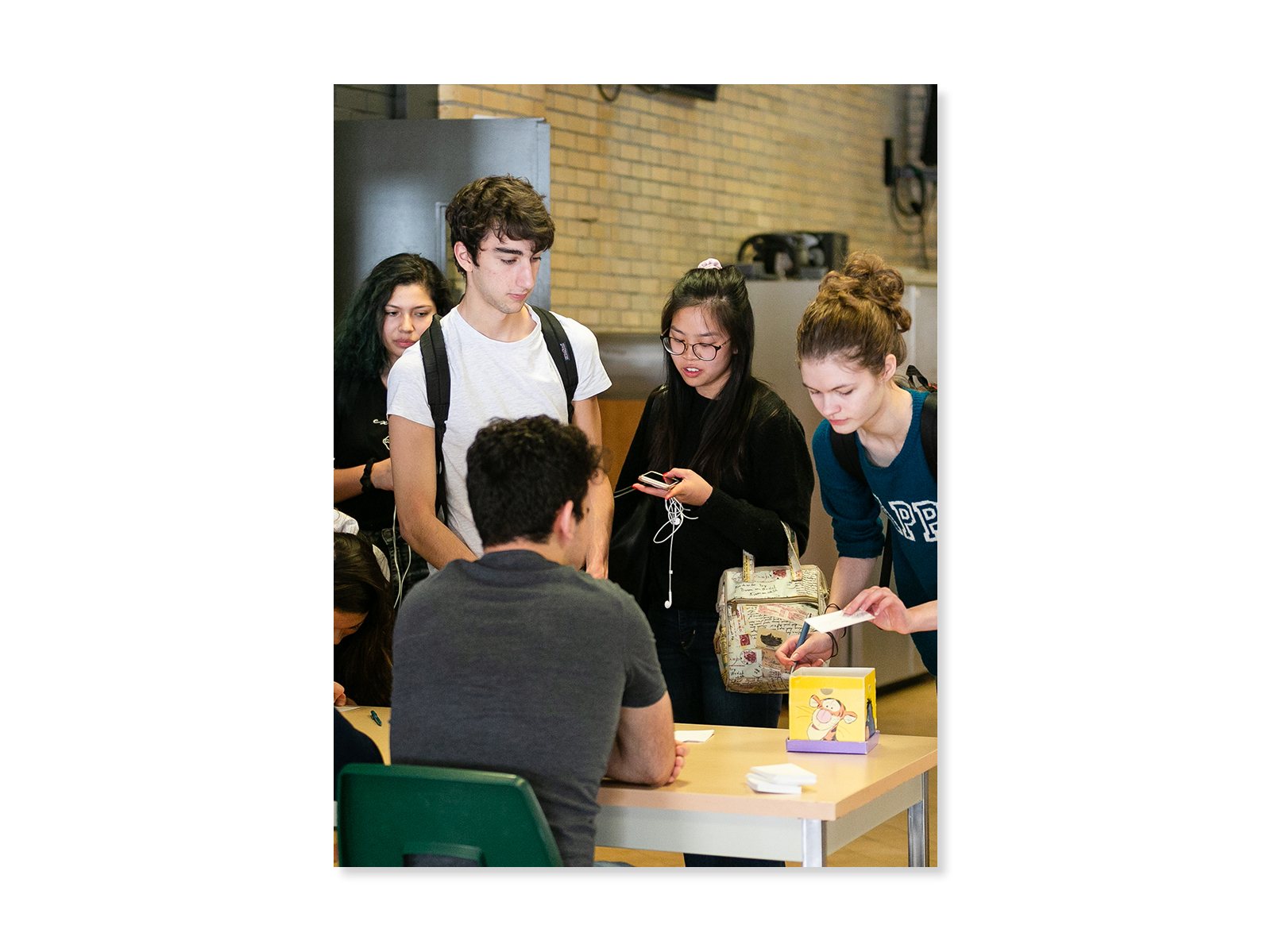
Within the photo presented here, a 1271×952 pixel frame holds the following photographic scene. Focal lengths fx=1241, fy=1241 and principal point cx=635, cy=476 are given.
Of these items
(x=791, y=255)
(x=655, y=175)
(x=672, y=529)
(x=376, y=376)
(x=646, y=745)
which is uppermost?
(x=655, y=175)

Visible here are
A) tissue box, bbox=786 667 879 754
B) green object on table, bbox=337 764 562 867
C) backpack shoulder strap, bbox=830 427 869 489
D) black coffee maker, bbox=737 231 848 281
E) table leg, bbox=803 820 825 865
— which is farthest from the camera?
black coffee maker, bbox=737 231 848 281

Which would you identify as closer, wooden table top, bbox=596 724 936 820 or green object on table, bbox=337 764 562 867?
green object on table, bbox=337 764 562 867

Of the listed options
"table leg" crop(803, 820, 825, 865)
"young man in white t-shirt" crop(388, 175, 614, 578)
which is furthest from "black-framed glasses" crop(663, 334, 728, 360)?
"table leg" crop(803, 820, 825, 865)

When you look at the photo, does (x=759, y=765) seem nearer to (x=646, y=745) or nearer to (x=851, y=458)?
(x=646, y=745)

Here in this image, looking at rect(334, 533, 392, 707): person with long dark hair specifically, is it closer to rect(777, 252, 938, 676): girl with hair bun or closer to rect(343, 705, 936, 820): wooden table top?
rect(343, 705, 936, 820): wooden table top

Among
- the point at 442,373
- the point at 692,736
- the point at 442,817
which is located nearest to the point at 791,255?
the point at 442,373

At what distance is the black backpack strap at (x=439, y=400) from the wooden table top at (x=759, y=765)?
474 millimetres

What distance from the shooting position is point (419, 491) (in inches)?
102

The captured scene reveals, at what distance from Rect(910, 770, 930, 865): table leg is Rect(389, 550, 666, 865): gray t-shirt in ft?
2.18

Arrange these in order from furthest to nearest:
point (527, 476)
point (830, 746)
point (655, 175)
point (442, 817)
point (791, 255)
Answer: point (655, 175) < point (791, 255) < point (830, 746) < point (527, 476) < point (442, 817)

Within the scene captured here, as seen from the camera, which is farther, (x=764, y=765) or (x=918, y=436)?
(x=918, y=436)

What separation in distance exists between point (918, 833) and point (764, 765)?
377 millimetres

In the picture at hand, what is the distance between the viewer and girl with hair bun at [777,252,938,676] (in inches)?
97.7

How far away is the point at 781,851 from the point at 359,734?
2.79ft
